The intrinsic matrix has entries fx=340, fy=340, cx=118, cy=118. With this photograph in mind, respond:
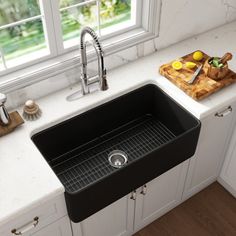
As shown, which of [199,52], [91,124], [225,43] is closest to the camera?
[91,124]

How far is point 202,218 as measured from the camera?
2.32m

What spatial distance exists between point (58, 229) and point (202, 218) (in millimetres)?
1148

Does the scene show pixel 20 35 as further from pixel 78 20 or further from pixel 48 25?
pixel 48 25

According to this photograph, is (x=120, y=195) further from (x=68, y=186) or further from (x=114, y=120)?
(x=114, y=120)

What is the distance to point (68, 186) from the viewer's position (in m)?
1.68

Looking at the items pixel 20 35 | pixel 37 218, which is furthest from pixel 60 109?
pixel 20 35

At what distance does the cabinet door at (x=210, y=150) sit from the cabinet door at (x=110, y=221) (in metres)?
0.47

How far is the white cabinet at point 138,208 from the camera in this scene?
1.75 metres

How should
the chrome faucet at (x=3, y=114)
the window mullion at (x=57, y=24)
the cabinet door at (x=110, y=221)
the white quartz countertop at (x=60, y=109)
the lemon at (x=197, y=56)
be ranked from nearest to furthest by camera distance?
the white quartz countertop at (x=60, y=109) → the chrome faucet at (x=3, y=114) → the window mullion at (x=57, y=24) → the cabinet door at (x=110, y=221) → the lemon at (x=197, y=56)

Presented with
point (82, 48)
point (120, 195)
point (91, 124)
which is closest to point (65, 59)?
point (82, 48)

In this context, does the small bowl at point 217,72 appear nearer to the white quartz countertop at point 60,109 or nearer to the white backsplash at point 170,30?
the white quartz countertop at point 60,109

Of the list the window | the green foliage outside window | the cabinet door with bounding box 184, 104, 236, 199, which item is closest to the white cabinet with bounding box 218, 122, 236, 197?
the cabinet door with bounding box 184, 104, 236, 199

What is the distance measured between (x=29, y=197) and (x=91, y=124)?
606mm

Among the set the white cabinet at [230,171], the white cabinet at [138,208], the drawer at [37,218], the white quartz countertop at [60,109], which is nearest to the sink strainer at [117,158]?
the white cabinet at [138,208]
